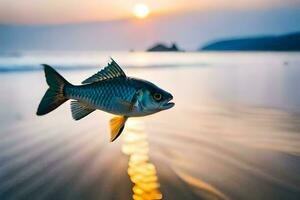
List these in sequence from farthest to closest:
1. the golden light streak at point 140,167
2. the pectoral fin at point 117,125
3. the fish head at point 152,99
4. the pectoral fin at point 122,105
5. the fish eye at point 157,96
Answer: the golden light streak at point 140,167 < the pectoral fin at point 117,125 < the fish eye at point 157,96 < the fish head at point 152,99 < the pectoral fin at point 122,105

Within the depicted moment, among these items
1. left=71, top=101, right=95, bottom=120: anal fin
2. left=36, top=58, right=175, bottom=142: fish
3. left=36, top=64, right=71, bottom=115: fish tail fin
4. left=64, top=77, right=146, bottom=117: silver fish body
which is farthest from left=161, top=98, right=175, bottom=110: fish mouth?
left=36, top=64, right=71, bottom=115: fish tail fin

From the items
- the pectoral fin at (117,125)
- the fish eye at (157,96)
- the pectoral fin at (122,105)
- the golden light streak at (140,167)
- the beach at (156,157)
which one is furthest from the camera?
the beach at (156,157)

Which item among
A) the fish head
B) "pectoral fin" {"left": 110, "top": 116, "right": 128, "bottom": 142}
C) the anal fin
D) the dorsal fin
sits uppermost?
the dorsal fin

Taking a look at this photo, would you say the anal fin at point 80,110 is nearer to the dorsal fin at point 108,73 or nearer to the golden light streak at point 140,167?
the dorsal fin at point 108,73

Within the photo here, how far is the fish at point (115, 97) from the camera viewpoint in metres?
2.33

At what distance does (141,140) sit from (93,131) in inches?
71.0

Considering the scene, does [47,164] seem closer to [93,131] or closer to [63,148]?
[63,148]

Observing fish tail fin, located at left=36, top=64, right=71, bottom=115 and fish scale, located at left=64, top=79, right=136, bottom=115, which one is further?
fish tail fin, located at left=36, top=64, right=71, bottom=115

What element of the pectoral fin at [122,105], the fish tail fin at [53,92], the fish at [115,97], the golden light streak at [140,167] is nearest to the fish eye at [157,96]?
the fish at [115,97]

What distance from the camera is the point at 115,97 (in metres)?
2.33

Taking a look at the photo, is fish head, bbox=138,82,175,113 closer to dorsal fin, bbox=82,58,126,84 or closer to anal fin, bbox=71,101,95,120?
dorsal fin, bbox=82,58,126,84

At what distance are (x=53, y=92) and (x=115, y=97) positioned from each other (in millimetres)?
685

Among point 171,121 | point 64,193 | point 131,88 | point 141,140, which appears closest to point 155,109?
point 131,88

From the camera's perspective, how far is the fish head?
2.40 metres
